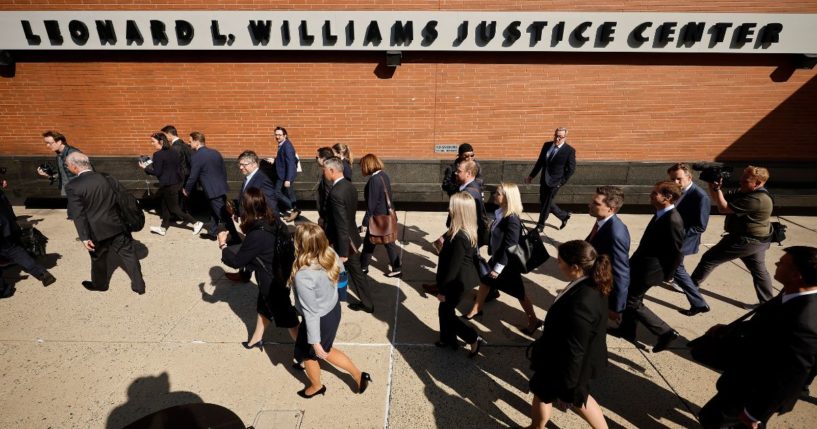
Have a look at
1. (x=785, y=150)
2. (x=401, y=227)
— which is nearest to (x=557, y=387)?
(x=401, y=227)

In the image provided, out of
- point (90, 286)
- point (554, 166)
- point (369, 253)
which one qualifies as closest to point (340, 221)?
point (369, 253)

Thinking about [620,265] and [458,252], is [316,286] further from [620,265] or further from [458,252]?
[620,265]

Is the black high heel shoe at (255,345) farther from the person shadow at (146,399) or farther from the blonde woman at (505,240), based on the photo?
the blonde woman at (505,240)

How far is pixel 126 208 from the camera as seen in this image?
4898 millimetres

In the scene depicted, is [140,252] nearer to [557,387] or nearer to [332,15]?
[332,15]

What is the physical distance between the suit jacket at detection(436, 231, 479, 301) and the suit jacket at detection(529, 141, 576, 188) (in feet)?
12.6

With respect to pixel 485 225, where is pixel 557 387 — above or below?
below

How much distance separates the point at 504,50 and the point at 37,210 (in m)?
10.3

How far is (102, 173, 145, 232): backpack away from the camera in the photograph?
191 inches

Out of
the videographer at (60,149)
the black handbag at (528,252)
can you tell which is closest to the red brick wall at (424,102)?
the videographer at (60,149)

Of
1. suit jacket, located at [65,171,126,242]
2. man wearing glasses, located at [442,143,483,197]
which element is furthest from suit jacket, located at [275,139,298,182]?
man wearing glasses, located at [442,143,483,197]

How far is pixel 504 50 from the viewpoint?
7.59 metres

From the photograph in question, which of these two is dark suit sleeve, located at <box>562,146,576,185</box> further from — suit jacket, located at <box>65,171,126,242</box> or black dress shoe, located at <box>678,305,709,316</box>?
suit jacket, located at <box>65,171,126,242</box>

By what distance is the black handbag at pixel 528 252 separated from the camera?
390 cm
